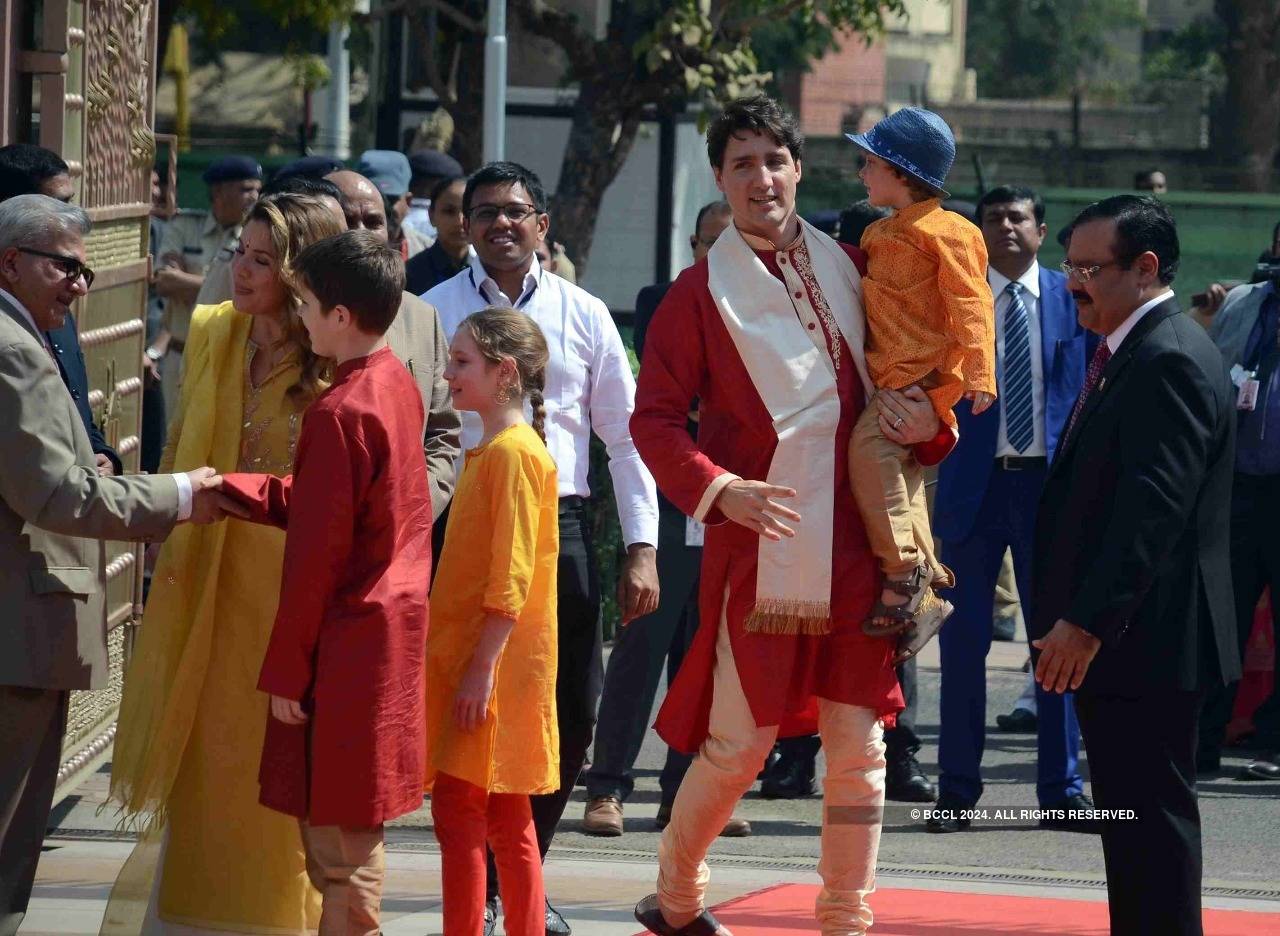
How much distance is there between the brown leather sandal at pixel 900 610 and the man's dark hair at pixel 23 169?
2.67 m

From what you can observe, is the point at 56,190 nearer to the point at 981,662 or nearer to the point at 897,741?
the point at 981,662

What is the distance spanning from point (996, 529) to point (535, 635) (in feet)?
9.34

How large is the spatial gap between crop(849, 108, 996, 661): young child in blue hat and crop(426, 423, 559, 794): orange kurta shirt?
80 centimetres

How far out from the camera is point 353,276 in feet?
15.2

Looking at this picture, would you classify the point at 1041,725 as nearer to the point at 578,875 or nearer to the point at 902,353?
the point at 578,875

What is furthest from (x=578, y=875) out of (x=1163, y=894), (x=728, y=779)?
(x=1163, y=894)

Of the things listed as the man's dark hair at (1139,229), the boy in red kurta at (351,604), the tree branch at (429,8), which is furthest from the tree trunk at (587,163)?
the boy in red kurta at (351,604)

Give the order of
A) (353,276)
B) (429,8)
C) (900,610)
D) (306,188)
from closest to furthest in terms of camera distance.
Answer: (353,276) < (900,610) < (306,188) < (429,8)

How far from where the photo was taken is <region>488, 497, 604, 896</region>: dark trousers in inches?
223

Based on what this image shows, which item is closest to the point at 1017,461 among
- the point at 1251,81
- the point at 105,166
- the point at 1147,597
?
the point at 1147,597

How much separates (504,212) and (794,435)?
143 centimetres

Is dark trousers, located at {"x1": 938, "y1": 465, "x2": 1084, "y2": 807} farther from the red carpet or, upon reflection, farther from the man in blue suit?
the red carpet

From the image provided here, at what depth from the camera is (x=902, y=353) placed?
4984 millimetres

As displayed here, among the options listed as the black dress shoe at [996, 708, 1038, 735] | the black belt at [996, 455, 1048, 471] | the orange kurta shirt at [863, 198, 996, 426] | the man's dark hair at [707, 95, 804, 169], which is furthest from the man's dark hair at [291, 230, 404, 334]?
the black dress shoe at [996, 708, 1038, 735]
